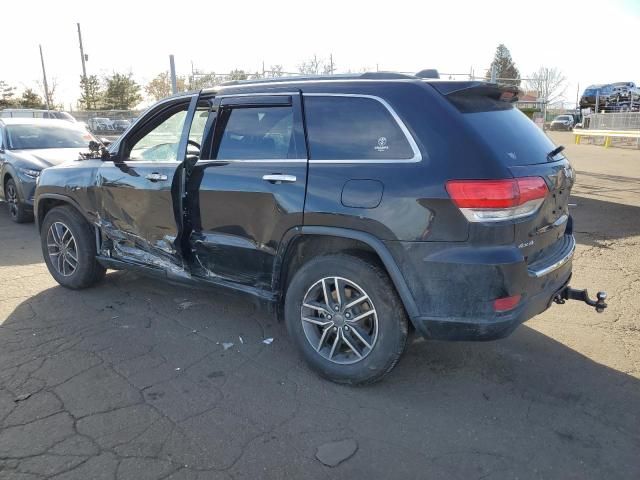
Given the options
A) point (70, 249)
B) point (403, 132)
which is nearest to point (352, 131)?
point (403, 132)

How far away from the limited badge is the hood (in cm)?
680

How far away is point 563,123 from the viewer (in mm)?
50625

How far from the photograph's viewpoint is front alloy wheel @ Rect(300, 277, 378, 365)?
10.8 feet

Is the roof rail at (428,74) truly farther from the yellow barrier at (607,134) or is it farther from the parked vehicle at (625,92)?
the parked vehicle at (625,92)

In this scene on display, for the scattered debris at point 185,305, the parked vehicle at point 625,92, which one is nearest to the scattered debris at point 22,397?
the scattered debris at point 185,305

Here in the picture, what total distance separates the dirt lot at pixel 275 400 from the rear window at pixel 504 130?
4.97ft

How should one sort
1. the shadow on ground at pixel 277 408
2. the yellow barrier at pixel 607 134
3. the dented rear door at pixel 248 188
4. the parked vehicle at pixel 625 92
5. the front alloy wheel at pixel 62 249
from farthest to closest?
the parked vehicle at pixel 625 92, the yellow barrier at pixel 607 134, the front alloy wheel at pixel 62 249, the dented rear door at pixel 248 188, the shadow on ground at pixel 277 408

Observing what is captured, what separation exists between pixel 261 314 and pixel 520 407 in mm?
2341

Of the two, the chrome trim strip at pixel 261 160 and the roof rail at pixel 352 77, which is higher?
the roof rail at pixel 352 77

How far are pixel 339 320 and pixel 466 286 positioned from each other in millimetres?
912

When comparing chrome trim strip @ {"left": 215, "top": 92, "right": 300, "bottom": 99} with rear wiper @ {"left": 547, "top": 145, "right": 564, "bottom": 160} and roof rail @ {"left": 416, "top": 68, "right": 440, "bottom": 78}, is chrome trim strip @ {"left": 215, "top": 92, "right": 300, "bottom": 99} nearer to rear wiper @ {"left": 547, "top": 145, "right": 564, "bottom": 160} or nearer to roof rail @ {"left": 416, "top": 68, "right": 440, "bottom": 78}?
roof rail @ {"left": 416, "top": 68, "right": 440, "bottom": 78}

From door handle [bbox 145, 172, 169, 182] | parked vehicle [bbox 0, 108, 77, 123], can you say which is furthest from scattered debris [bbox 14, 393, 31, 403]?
parked vehicle [bbox 0, 108, 77, 123]

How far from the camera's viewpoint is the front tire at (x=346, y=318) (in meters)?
3.17

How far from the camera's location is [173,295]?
5129 mm
